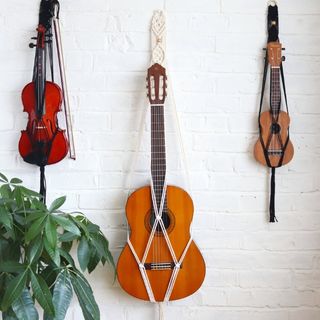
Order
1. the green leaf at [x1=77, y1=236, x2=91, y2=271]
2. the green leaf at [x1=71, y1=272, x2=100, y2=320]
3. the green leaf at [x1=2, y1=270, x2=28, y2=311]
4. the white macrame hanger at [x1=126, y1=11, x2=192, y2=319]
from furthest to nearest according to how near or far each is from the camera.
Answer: the white macrame hanger at [x1=126, y1=11, x2=192, y2=319]
the green leaf at [x1=77, y1=236, x2=91, y2=271]
the green leaf at [x1=71, y1=272, x2=100, y2=320]
the green leaf at [x1=2, y1=270, x2=28, y2=311]

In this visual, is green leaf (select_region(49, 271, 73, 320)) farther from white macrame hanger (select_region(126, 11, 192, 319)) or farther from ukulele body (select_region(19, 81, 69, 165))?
ukulele body (select_region(19, 81, 69, 165))

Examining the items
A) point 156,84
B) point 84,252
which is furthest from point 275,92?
point 84,252

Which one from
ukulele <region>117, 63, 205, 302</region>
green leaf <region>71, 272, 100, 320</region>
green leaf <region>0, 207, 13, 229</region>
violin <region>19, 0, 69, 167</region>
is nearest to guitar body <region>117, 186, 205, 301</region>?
ukulele <region>117, 63, 205, 302</region>

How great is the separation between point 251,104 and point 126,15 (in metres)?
0.61

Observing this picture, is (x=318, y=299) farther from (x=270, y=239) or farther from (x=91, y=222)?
(x=91, y=222)

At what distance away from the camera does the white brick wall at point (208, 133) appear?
1718 millimetres

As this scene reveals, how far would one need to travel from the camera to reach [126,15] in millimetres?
1723

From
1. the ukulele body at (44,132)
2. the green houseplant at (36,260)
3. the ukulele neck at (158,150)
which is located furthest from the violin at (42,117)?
the ukulele neck at (158,150)

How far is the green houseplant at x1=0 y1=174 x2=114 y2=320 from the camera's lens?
4.16ft

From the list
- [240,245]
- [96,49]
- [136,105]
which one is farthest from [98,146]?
[240,245]

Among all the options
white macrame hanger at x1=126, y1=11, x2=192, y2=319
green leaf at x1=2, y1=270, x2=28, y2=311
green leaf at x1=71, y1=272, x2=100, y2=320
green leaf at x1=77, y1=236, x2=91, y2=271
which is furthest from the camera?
white macrame hanger at x1=126, y1=11, x2=192, y2=319

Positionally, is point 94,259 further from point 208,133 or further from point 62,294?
point 208,133

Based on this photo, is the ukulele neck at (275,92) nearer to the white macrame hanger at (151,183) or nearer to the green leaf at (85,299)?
the white macrame hanger at (151,183)

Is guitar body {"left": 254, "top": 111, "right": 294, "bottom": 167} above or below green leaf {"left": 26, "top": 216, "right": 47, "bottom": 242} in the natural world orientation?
above
